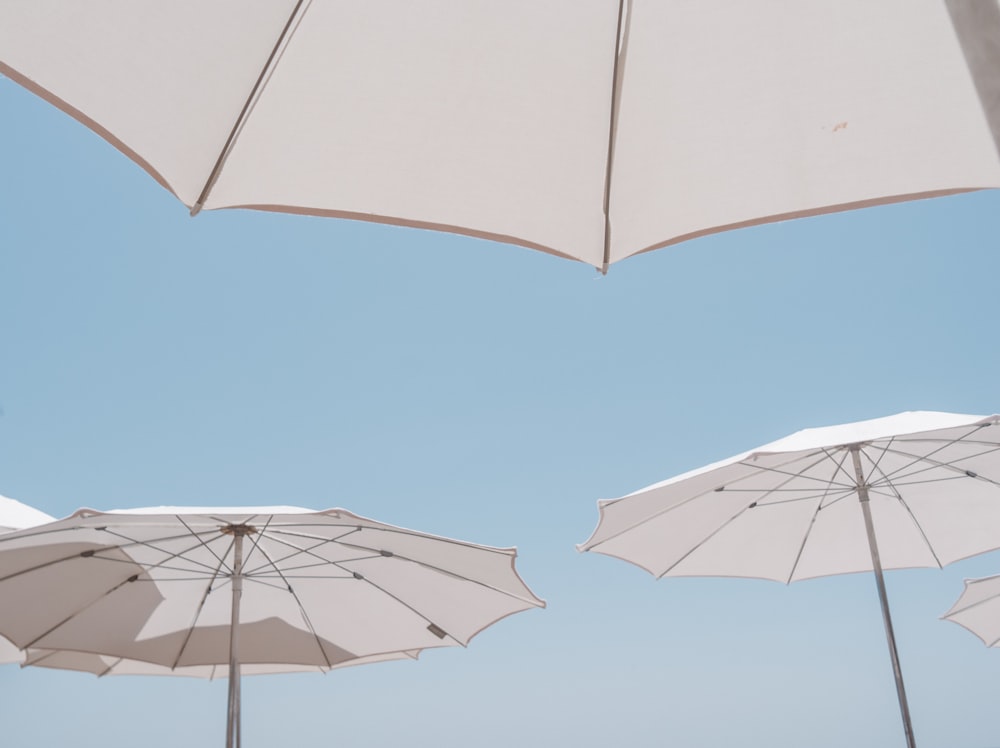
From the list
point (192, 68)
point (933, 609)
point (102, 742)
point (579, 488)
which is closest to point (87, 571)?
point (192, 68)

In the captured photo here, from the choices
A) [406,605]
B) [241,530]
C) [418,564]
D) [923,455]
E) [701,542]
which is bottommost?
[406,605]

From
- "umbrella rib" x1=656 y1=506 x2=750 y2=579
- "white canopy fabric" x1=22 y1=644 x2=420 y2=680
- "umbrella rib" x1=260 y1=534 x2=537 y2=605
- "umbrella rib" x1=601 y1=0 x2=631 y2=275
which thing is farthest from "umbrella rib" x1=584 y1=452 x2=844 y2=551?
"umbrella rib" x1=601 y1=0 x2=631 y2=275

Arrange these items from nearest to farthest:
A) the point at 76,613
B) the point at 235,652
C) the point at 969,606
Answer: the point at 235,652, the point at 76,613, the point at 969,606

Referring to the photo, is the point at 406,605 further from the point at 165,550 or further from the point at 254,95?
the point at 254,95

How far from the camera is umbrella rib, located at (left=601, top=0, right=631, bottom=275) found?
1863 millimetres

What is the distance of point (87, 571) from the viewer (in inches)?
180

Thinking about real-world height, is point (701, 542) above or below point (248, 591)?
above

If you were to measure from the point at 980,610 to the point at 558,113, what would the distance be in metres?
6.31

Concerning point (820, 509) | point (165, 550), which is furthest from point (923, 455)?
point (165, 550)

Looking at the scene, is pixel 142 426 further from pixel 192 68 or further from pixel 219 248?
pixel 192 68

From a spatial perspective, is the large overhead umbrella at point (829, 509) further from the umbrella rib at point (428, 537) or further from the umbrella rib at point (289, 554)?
the umbrella rib at point (289, 554)

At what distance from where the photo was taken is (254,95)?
1.86 metres

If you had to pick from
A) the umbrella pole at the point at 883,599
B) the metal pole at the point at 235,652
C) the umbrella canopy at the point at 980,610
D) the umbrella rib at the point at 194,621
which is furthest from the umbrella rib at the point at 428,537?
the umbrella canopy at the point at 980,610

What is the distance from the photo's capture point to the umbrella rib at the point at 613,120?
1.86m
